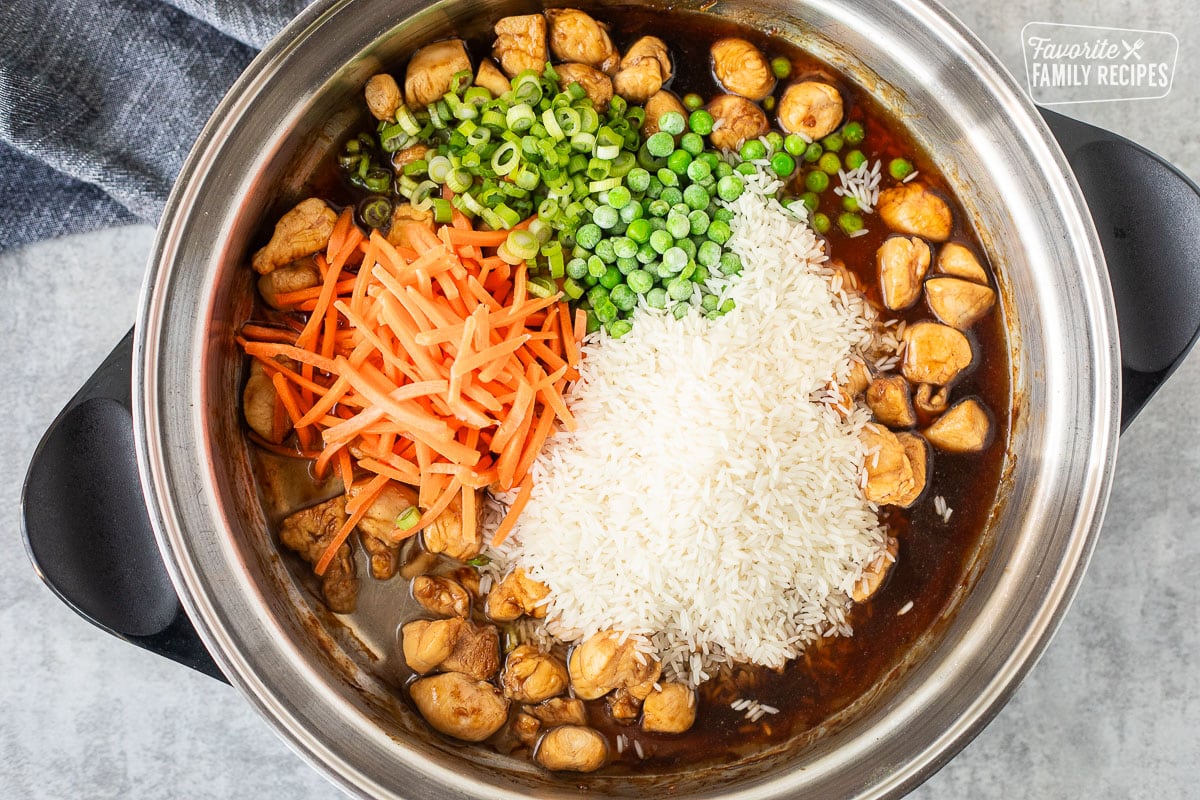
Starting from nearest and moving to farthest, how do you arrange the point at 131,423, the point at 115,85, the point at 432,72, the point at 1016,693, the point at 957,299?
the point at 131,423, the point at 432,72, the point at 957,299, the point at 115,85, the point at 1016,693

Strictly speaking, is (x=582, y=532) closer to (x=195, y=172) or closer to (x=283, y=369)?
(x=283, y=369)

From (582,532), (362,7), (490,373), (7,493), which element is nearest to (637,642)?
(582,532)

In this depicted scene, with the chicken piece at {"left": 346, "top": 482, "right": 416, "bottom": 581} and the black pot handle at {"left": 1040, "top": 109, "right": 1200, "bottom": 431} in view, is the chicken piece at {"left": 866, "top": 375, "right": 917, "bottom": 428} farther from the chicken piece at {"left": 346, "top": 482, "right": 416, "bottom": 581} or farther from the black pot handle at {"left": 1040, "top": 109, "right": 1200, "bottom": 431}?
the chicken piece at {"left": 346, "top": 482, "right": 416, "bottom": 581}

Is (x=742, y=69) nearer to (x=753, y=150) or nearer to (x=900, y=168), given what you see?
(x=753, y=150)

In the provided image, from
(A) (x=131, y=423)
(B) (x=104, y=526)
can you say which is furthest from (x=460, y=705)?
(A) (x=131, y=423)

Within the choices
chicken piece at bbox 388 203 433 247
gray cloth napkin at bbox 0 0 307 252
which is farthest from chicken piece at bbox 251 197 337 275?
gray cloth napkin at bbox 0 0 307 252

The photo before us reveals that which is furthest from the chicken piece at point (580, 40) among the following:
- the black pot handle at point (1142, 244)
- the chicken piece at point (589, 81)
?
the black pot handle at point (1142, 244)

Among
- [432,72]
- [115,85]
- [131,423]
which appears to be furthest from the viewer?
[115,85]
